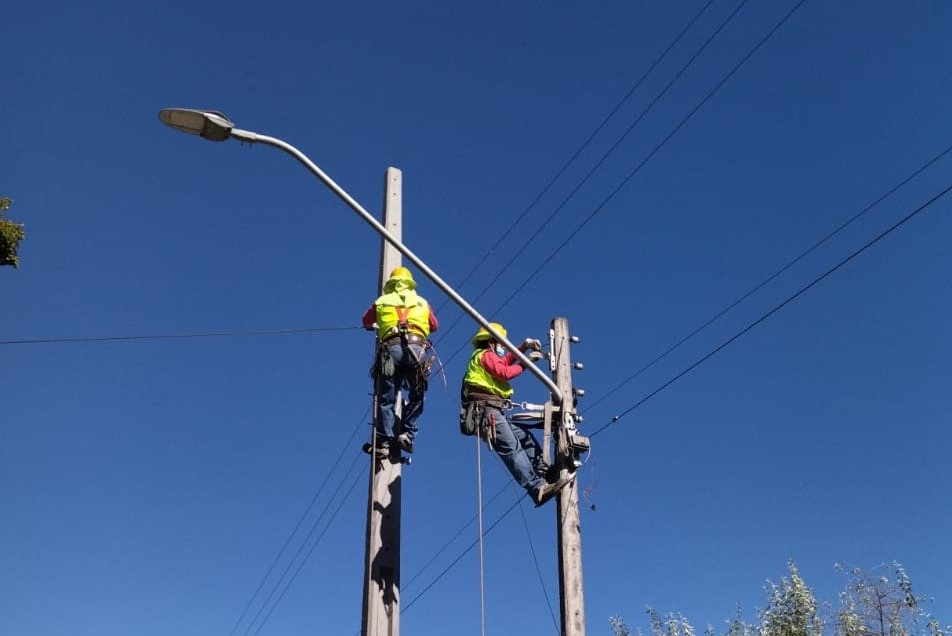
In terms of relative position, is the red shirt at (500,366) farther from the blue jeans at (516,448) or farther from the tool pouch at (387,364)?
the tool pouch at (387,364)

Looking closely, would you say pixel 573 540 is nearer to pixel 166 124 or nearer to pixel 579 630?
pixel 579 630

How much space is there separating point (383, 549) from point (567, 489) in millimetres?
1638

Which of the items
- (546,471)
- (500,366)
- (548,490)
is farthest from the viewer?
(500,366)

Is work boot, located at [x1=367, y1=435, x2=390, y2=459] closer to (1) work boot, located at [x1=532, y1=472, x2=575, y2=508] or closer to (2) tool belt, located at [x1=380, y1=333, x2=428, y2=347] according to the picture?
(2) tool belt, located at [x1=380, y1=333, x2=428, y2=347]

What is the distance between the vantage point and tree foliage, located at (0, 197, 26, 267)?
11.7m

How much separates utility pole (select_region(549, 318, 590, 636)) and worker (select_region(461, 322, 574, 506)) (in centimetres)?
26

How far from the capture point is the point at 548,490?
8844 millimetres

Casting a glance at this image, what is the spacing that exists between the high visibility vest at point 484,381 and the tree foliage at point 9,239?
18.0 feet

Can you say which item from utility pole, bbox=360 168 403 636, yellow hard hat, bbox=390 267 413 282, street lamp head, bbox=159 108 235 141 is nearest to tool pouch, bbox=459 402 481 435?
utility pole, bbox=360 168 403 636

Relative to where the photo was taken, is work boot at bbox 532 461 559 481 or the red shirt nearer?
work boot at bbox 532 461 559 481

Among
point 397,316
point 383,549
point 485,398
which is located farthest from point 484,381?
point 383,549

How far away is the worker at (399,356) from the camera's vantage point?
31.2 ft

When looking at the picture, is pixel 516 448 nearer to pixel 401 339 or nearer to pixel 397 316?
pixel 401 339

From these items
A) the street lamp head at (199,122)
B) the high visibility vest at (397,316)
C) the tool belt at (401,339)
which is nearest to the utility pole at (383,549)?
the tool belt at (401,339)
